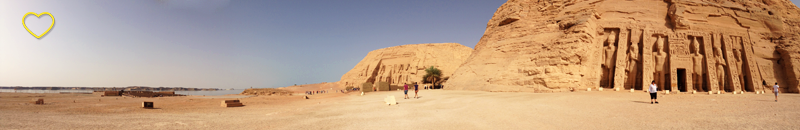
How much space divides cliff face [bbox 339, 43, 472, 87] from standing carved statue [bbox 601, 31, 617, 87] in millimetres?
30668

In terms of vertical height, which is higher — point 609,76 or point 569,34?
point 569,34

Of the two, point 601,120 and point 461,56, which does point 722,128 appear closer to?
point 601,120

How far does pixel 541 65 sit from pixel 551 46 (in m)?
1.64

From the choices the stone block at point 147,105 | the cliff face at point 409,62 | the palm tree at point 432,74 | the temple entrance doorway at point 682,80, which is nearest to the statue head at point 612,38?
the temple entrance doorway at point 682,80

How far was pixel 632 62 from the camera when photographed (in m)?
20.6

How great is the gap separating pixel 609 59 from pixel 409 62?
1417 inches

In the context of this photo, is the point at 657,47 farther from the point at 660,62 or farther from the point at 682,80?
the point at 682,80

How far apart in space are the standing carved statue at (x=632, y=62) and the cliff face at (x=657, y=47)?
5 cm

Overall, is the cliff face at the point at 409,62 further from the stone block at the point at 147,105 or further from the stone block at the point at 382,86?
the stone block at the point at 147,105

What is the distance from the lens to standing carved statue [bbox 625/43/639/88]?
67.1 feet

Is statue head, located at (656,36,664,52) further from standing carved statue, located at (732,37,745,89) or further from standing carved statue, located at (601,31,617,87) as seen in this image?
standing carved statue, located at (732,37,745,89)

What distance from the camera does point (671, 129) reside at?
5.43 metres

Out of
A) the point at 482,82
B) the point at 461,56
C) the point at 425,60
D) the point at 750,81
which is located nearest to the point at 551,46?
the point at 482,82

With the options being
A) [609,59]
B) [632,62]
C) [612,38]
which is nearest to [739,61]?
[632,62]
